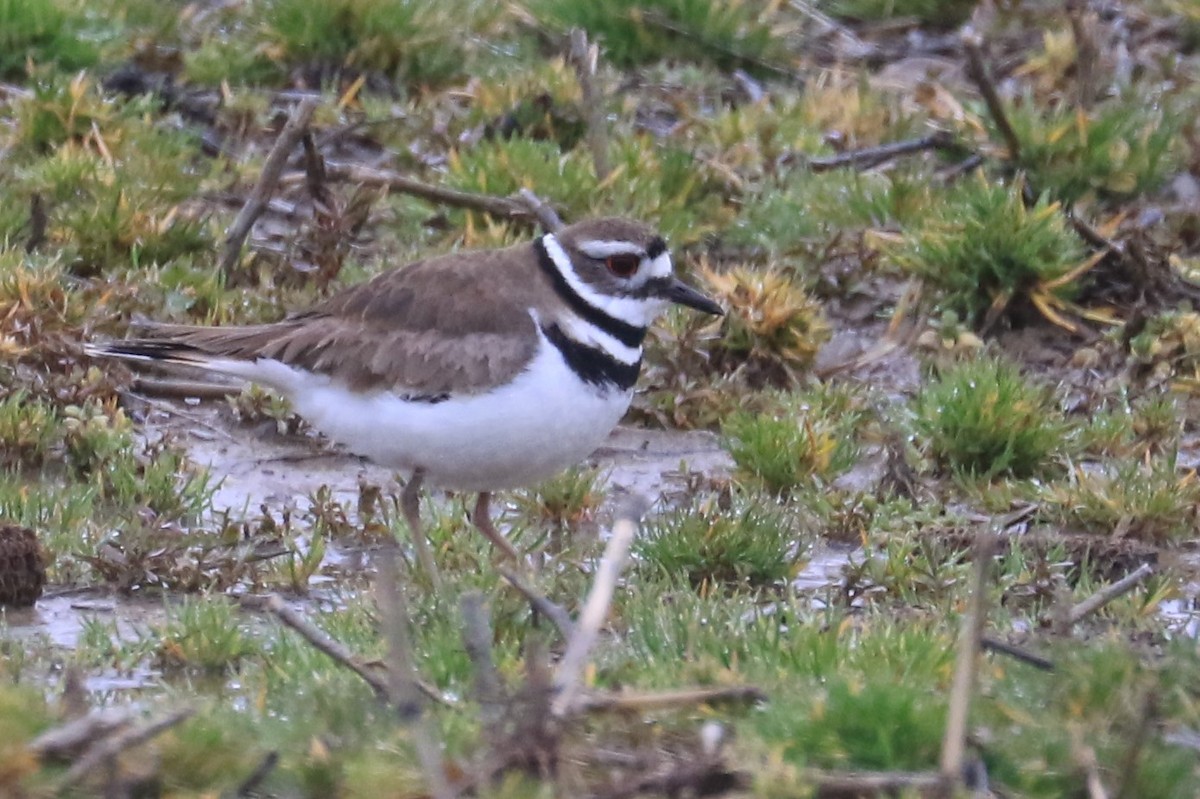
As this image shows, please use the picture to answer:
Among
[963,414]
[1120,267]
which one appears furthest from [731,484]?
[1120,267]

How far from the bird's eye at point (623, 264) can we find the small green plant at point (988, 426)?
1.38 metres

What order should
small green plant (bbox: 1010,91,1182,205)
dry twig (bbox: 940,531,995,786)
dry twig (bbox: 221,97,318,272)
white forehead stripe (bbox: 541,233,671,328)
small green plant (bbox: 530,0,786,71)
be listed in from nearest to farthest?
1. dry twig (bbox: 940,531,995,786)
2. white forehead stripe (bbox: 541,233,671,328)
3. dry twig (bbox: 221,97,318,272)
4. small green plant (bbox: 1010,91,1182,205)
5. small green plant (bbox: 530,0,786,71)

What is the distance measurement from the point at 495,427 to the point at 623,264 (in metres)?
0.83

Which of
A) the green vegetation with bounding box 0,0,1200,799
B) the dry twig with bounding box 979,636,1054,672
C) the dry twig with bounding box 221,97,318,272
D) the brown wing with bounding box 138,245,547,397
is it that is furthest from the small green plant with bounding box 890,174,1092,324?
the dry twig with bounding box 979,636,1054,672

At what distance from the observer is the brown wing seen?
18.8 feet

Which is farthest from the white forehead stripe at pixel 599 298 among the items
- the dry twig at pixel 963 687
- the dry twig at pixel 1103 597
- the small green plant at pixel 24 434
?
the dry twig at pixel 963 687

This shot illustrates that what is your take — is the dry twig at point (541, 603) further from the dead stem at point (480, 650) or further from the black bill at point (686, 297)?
the black bill at point (686, 297)

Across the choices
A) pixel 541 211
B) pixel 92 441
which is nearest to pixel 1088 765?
pixel 92 441

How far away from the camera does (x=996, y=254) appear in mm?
7715

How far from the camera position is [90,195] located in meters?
8.00

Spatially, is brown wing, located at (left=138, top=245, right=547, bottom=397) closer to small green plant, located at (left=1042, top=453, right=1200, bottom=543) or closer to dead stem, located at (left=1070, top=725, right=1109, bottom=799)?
small green plant, located at (left=1042, top=453, right=1200, bottom=543)

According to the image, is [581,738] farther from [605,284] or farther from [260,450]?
[260,450]

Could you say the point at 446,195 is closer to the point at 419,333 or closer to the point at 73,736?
the point at 419,333

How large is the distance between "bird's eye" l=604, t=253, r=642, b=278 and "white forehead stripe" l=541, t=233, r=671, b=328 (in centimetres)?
8
